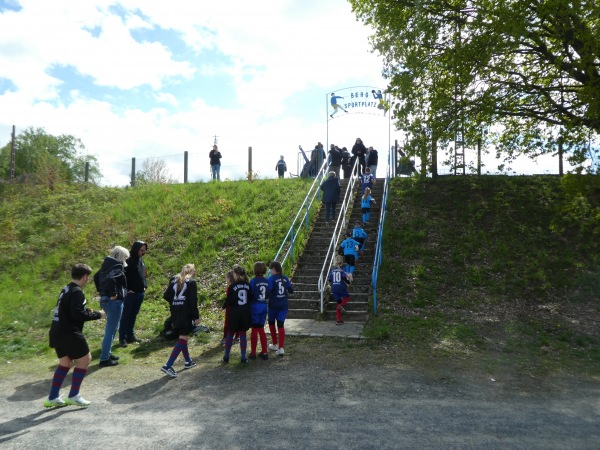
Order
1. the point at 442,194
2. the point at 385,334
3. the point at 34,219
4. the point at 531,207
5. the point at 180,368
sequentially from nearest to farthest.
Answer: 1. the point at 180,368
2. the point at 385,334
3. the point at 531,207
4. the point at 442,194
5. the point at 34,219

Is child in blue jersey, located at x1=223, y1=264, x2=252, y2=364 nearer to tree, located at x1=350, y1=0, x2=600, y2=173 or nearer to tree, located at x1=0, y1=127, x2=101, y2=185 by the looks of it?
tree, located at x1=350, y1=0, x2=600, y2=173

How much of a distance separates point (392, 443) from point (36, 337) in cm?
792

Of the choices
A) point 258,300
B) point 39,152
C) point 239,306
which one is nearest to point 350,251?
point 258,300

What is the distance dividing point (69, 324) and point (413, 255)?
9.55m

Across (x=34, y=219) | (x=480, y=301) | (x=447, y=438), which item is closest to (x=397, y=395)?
(x=447, y=438)

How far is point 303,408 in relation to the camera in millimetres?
5832

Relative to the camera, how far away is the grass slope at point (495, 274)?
9.03 metres

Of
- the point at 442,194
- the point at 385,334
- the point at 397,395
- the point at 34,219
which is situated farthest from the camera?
the point at 34,219

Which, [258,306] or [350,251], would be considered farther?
[350,251]

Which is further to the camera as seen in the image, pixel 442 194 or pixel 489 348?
pixel 442 194

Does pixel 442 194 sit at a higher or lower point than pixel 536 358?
higher

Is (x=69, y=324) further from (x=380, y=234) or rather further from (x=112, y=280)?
(x=380, y=234)

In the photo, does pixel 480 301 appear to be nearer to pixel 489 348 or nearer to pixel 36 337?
pixel 489 348

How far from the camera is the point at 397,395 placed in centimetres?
637
